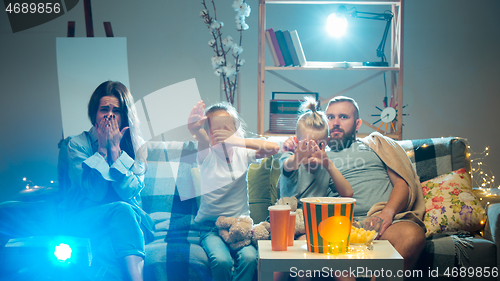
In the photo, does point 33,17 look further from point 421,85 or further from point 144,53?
point 421,85

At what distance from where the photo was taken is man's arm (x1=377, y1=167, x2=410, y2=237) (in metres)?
1.41

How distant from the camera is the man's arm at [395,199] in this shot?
1407mm

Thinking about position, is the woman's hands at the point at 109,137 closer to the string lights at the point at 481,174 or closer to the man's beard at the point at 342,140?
the man's beard at the point at 342,140

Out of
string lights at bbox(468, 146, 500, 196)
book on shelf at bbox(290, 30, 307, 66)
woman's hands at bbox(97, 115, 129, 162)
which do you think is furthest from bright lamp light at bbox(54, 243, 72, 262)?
string lights at bbox(468, 146, 500, 196)

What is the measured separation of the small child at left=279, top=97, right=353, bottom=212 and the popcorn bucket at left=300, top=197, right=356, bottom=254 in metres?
0.47

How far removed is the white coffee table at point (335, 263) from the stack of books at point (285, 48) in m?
1.59

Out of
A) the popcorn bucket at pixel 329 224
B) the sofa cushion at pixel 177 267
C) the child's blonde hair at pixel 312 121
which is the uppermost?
the child's blonde hair at pixel 312 121

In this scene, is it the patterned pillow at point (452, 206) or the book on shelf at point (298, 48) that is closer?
the patterned pillow at point (452, 206)

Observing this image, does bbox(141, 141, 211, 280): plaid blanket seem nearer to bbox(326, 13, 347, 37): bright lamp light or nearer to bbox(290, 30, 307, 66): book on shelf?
bbox(290, 30, 307, 66): book on shelf

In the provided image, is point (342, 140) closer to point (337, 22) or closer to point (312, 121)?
point (312, 121)

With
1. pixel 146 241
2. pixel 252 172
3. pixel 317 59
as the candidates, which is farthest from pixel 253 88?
pixel 146 241

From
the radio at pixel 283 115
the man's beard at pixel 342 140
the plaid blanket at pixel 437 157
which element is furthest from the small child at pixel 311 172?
the radio at pixel 283 115

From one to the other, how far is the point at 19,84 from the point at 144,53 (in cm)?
102

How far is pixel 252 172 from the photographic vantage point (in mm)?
1770
